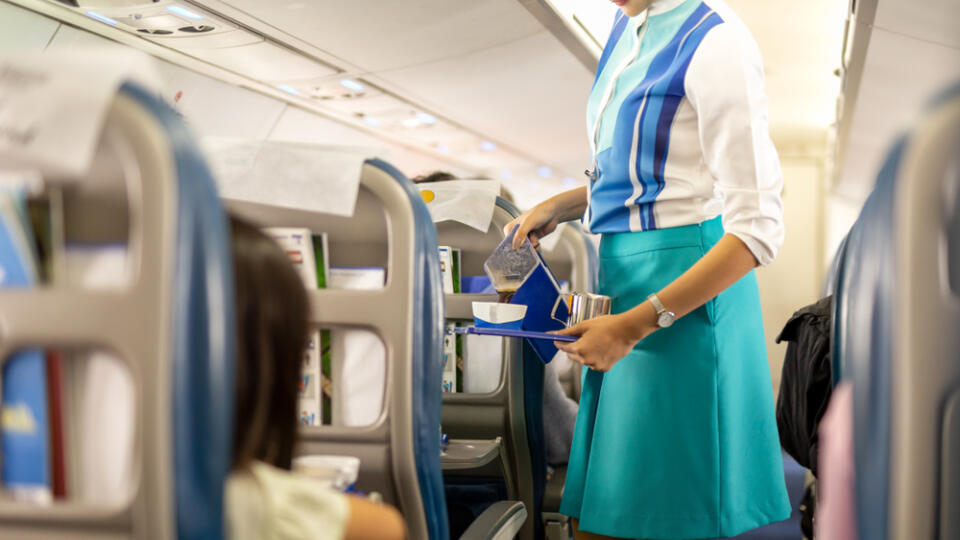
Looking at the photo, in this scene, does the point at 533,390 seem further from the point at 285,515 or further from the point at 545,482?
the point at 285,515

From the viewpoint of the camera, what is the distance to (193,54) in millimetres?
4492

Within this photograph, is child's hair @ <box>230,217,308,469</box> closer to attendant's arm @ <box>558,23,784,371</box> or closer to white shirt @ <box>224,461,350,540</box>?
white shirt @ <box>224,461,350,540</box>

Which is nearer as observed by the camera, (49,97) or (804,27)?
(49,97)

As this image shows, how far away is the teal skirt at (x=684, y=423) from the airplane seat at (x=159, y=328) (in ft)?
3.10

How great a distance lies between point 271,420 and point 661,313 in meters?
0.78

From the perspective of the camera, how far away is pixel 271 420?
37.9 inches

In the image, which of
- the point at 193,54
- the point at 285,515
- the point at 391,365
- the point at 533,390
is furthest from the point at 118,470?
the point at 193,54

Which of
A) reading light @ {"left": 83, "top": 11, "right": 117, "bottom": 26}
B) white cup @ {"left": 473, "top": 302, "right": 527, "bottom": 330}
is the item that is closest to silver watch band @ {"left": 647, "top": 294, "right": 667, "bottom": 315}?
white cup @ {"left": 473, "top": 302, "right": 527, "bottom": 330}

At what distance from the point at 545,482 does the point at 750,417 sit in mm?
945

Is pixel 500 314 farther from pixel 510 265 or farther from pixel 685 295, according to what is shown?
pixel 685 295

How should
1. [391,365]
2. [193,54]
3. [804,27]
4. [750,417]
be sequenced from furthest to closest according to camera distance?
[804,27], [193,54], [750,417], [391,365]

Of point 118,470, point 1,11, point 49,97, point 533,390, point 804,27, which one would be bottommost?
point 533,390

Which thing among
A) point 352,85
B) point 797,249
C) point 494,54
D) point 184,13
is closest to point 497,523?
point 184,13

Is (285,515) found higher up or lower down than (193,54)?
lower down
